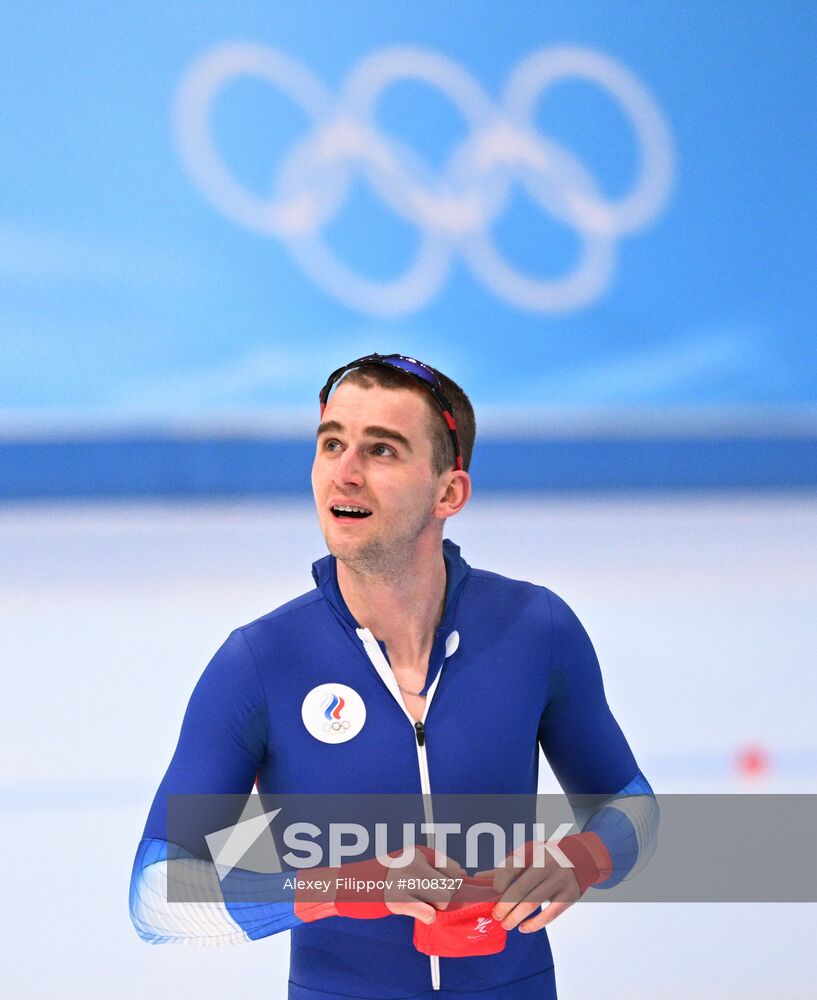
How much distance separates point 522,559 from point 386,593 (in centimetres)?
404

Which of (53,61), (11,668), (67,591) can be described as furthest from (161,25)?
(11,668)

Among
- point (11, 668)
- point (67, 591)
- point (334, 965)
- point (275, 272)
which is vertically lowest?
point (334, 965)

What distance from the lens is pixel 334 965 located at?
1.64 metres

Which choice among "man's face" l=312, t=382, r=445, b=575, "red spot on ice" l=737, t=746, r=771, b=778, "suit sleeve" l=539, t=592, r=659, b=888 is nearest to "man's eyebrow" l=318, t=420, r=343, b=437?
"man's face" l=312, t=382, r=445, b=575

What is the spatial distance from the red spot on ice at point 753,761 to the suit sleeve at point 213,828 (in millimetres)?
2198

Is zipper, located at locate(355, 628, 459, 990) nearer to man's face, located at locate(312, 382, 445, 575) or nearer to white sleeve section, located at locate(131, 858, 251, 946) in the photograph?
man's face, located at locate(312, 382, 445, 575)

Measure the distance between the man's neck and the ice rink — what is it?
18 cm

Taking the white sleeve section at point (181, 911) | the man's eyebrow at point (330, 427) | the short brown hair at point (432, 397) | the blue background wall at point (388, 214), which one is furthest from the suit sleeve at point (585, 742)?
the blue background wall at point (388, 214)

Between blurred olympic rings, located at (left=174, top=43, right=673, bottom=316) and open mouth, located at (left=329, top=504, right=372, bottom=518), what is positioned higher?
blurred olympic rings, located at (left=174, top=43, right=673, bottom=316)

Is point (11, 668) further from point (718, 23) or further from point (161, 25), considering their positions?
point (718, 23)

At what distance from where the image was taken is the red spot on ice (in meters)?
3.51

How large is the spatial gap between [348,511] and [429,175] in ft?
21.1

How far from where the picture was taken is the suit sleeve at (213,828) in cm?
148

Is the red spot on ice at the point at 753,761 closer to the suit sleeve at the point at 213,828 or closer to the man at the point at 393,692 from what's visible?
the man at the point at 393,692
